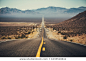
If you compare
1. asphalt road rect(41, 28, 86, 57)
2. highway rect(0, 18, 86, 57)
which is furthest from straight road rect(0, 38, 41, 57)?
asphalt road rect(41, 28, 86, 57)

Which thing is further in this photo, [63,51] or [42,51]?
[63,51]

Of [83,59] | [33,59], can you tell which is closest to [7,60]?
[33,59]

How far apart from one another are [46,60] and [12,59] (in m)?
1.66

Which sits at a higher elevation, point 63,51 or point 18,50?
point 18,50

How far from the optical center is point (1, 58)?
3926 mm

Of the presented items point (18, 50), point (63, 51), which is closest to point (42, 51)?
point (63, 51)

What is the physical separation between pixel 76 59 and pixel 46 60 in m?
1.53

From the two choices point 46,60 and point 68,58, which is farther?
point 68,58

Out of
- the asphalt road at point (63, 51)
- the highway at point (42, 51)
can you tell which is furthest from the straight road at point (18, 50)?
the asphalt road at point (63, 51)

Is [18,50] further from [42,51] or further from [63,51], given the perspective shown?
[63,51]

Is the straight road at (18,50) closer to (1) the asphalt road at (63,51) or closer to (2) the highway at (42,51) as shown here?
(2) the highway at (42,51)

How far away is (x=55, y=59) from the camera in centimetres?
381

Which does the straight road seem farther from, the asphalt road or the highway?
the asphalt road

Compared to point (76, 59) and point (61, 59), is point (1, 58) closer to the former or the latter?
point (61, 59)
